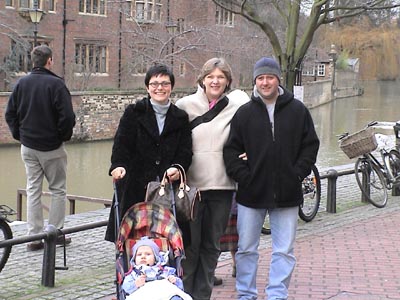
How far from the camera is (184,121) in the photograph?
5.23 meters

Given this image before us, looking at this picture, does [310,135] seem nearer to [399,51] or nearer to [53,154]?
[53,154]

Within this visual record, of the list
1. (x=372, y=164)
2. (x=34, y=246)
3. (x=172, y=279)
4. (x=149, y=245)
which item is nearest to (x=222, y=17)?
(x=372, y=164)

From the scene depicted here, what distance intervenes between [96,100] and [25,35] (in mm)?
5880

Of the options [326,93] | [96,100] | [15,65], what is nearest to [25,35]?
[15,65]

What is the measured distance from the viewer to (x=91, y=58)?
41.0 metres

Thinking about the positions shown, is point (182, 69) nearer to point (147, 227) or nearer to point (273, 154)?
point (273, 154)

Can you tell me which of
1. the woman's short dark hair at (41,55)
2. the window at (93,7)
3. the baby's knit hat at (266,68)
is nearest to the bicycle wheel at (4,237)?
the woman's short dark hair at (41,55)

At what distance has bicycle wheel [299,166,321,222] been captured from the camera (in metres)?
9.41

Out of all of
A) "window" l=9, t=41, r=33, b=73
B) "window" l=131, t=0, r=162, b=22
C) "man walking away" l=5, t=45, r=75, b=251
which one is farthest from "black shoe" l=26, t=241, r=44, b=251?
"window" l=131, t=0, r=162, b=22

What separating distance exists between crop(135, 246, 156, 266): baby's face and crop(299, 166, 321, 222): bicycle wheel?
5044mm

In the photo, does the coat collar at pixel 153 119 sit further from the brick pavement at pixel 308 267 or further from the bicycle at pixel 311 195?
the bicycle at pixel 311 195

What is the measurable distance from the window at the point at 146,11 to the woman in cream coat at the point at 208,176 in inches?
1333

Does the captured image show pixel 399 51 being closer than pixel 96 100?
No

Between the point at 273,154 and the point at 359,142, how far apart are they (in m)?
5.29
